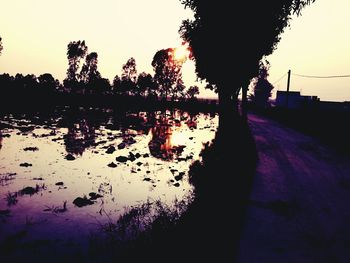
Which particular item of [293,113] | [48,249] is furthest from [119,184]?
[293,113]

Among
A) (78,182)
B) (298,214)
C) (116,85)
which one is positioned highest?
(116,85)

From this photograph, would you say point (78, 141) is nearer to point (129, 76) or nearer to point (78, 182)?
point (78, 182)

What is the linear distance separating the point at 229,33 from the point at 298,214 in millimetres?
14318

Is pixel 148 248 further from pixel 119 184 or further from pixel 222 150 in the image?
pixel 222 150

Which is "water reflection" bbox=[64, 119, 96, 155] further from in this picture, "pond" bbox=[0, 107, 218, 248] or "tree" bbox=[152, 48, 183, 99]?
"tree" bbox=[152, 48, 183, 99]

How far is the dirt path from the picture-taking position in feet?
22.3

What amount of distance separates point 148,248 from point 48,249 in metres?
2.91

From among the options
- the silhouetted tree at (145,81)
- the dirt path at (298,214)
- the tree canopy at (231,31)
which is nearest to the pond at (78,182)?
the dirt path at (298,214)

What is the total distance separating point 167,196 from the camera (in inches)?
442

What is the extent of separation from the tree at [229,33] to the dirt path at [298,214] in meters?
8.63

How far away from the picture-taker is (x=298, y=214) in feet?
29.7

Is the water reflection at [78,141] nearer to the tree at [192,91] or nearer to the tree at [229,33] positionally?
the tree at [229,33]

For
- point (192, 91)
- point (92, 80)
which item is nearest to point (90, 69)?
point (92, 80)

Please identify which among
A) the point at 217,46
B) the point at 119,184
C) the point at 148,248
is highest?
the point at 217,46
